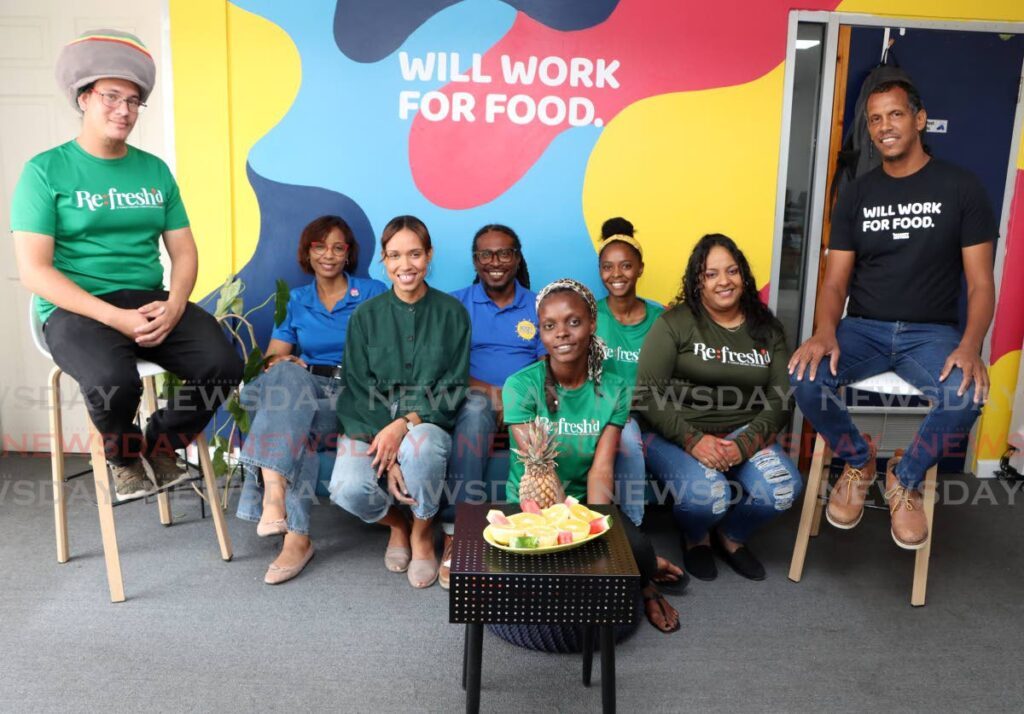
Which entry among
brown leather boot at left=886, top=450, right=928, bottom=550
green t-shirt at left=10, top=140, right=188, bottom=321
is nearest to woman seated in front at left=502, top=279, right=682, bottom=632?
brown leather boot at left=886, top=450, right=928, bottom=550

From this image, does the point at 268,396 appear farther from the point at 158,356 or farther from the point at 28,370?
the point at 28,370

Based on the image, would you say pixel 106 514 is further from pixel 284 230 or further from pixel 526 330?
pixel 526 330

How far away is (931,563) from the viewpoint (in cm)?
309

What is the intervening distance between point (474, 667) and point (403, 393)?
1253 millimetres

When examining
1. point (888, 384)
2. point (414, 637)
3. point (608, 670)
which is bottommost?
point (414, 637)

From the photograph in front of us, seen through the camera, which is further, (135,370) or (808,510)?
(808,510)

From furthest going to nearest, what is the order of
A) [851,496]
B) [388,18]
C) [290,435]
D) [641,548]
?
1. [388,18]
2. [290,435]
3. [851,496]
4. [641,548]

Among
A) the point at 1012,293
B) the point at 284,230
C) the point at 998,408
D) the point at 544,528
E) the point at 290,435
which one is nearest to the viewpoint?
the point at 544,528

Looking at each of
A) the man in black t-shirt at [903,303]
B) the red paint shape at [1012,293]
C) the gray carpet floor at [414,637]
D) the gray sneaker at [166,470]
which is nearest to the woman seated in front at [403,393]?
the gray carpet floor at [414,637]

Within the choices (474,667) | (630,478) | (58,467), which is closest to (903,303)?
(630,478)

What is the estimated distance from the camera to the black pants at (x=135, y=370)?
2516mm

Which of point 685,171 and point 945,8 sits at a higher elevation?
point 945,8

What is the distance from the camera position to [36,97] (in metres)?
3.79

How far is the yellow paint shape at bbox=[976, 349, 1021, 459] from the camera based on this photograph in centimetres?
403
